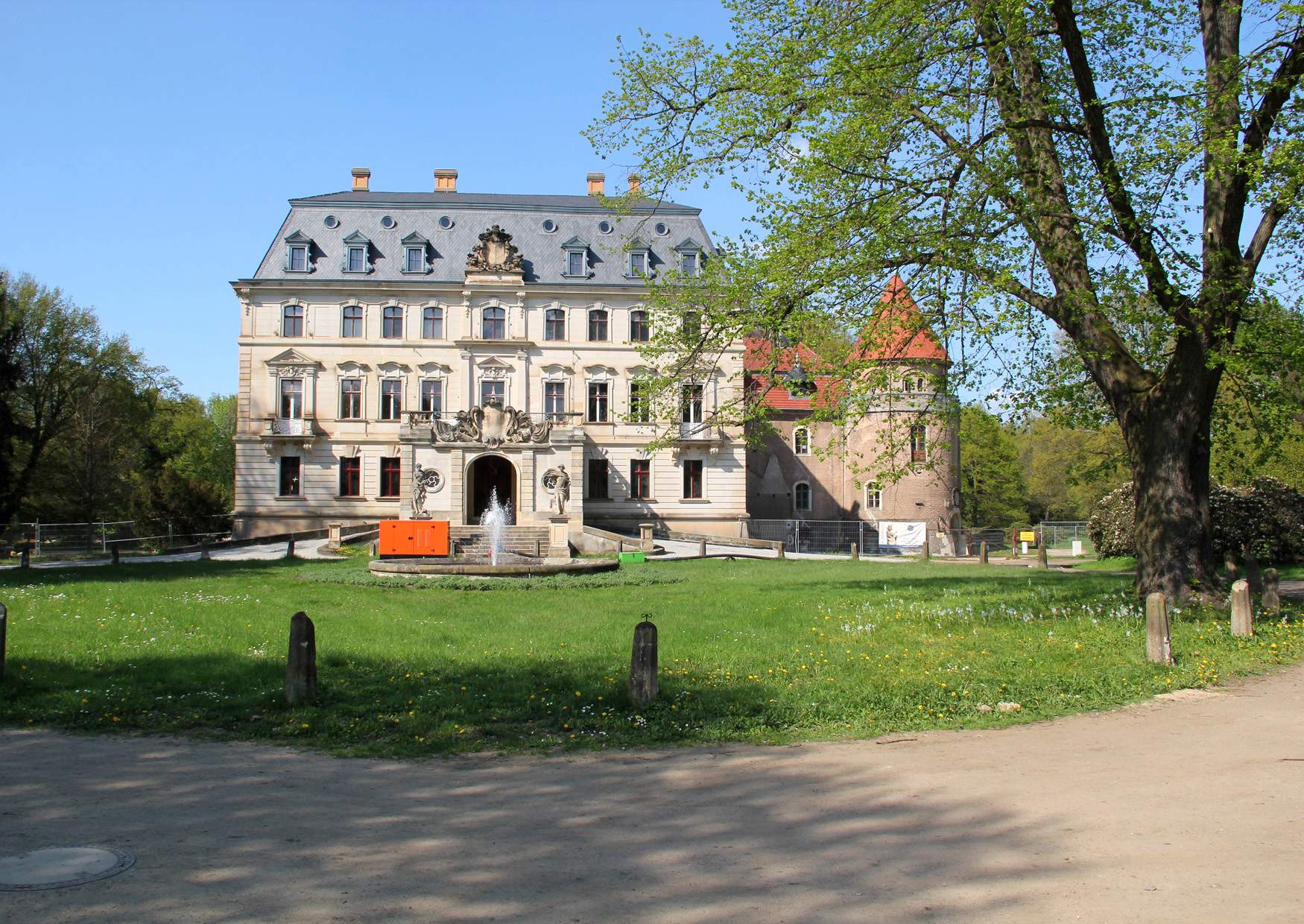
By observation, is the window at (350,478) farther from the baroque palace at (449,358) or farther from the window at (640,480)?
the window at (640,480)

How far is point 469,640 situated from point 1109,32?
15129 millimetres

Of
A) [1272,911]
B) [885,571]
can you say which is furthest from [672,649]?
[885,571]

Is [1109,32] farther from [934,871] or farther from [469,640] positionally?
[934,871]

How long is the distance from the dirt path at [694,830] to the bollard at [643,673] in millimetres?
1248

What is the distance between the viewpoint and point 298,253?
1949 inches

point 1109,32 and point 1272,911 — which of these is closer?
point 1272,911

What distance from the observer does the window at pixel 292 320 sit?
48812 millimetres

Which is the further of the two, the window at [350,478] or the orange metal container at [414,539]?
the window at [350,478]

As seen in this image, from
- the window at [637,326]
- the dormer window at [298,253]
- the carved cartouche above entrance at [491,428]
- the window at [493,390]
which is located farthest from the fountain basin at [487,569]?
the dormer window at [298,253]

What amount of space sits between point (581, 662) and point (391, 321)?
4070 cm

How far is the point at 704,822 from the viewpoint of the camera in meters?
6.31

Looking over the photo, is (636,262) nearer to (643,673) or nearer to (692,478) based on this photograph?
(692,478)

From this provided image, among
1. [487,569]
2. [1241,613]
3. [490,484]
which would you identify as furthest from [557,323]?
[1241,613]

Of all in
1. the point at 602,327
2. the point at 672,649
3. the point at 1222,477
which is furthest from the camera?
the point at 602,327
